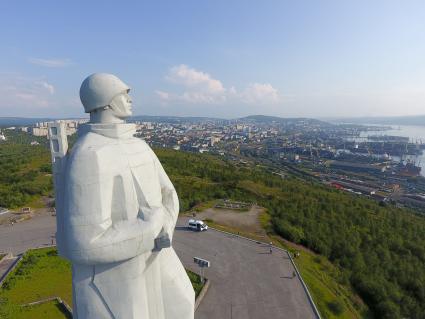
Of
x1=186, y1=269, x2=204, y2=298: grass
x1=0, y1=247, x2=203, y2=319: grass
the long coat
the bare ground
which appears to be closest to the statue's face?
the long coat

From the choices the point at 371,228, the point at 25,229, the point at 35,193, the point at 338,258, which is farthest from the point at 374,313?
the point at 35,193

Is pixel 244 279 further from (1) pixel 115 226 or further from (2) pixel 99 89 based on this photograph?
(2) pixel 99 89

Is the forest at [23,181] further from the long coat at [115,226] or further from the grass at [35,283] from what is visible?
the long coat at [115,226]

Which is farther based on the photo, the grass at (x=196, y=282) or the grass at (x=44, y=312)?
the grass at (x=196, y=282)

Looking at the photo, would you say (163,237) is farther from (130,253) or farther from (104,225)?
(104,225)

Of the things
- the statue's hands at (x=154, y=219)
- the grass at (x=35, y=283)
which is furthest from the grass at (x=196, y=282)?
the statue's hands at (x=154, y=219)

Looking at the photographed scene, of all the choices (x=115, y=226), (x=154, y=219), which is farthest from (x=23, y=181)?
(x=154, y=219)
